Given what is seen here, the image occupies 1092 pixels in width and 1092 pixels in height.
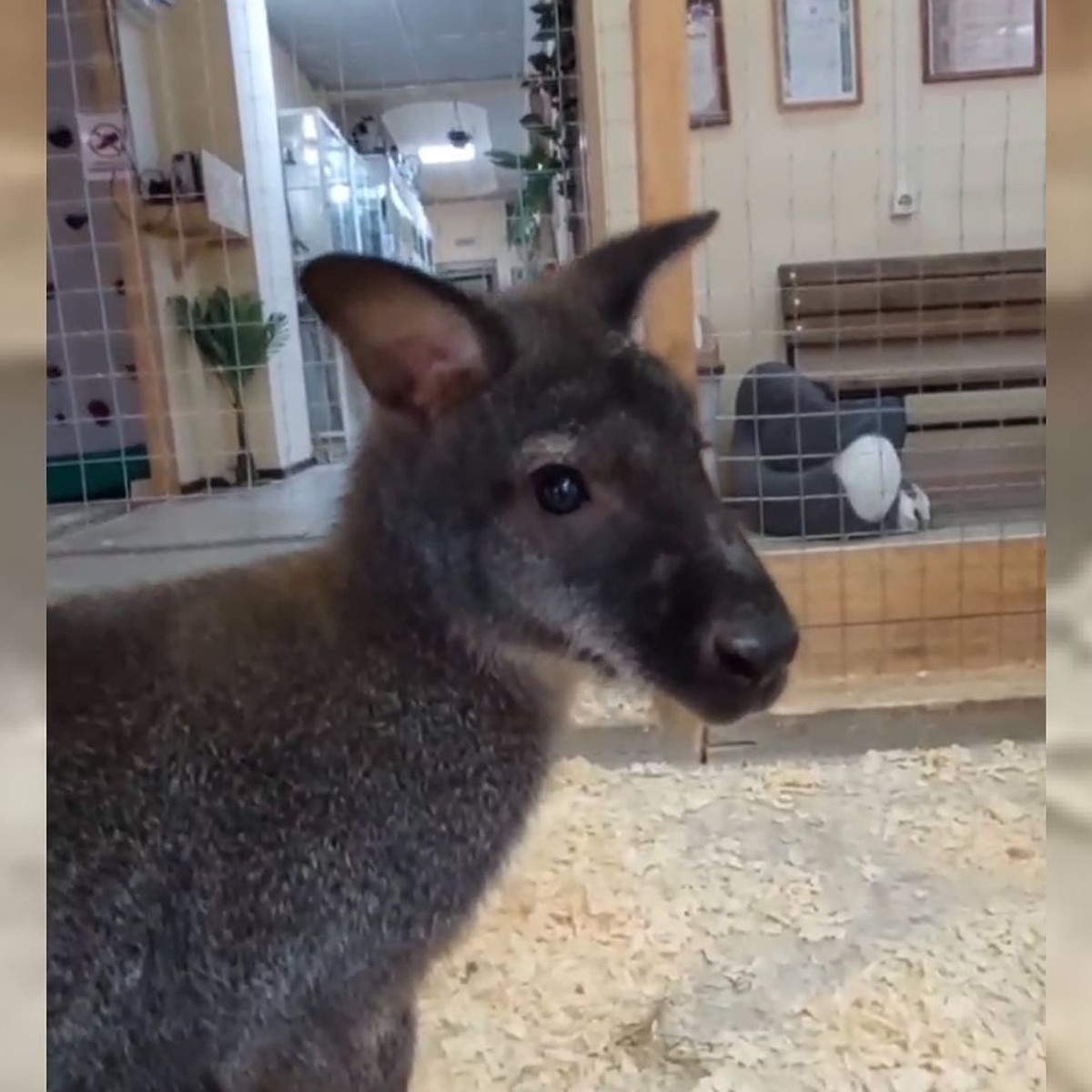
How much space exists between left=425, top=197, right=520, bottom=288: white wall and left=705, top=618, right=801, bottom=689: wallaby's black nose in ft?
0.96

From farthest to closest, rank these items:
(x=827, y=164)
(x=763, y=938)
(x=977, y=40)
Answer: (x=763, y=938) → (x=827, y=164) → (x=977, y=40)

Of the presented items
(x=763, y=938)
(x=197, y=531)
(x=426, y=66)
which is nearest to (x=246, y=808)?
(x=197, y=531)

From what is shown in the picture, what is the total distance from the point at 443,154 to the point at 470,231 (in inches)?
2.0

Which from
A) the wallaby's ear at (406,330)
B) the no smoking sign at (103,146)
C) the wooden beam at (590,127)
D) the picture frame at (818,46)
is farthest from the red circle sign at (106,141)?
the picture frame at (818,46)

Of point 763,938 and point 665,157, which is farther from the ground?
point 665,157

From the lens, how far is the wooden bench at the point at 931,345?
3.20ft

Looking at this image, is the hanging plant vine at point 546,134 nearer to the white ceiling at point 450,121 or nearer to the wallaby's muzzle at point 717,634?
the white ceiling at point 450,121

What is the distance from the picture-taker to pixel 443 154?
0.84m

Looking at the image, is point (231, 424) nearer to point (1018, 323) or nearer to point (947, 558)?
point (1018, 323)

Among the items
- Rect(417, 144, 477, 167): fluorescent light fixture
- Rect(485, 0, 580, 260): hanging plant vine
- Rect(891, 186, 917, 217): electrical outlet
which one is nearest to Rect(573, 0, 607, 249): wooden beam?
Rect(485, 0, 580, 260): hanging plant vine

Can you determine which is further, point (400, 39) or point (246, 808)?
point (400, 39)

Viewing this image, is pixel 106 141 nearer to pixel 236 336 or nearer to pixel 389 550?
pixel 236 336

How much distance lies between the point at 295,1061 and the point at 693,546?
0.41m

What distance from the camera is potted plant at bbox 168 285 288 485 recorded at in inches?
32.9
